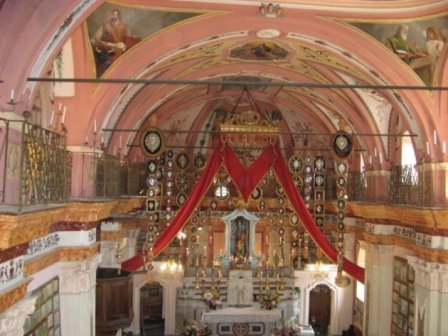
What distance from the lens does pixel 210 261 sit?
2459cm

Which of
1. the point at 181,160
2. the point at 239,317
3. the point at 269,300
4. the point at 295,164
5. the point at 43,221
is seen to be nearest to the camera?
the point at 43,221

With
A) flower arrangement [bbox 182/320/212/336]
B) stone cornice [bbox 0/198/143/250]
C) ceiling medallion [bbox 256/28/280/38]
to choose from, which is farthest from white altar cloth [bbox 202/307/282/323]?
ceiling medallion [bbox 256/28/280/38]

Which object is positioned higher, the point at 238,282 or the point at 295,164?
the point at 295,164

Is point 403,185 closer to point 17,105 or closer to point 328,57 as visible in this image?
point 328,57

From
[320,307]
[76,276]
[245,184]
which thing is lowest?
[320,307]

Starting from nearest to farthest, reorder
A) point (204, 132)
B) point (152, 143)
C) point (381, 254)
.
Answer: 1. point (152, 143)
2. point (204, 132)
3. point (381, 254)

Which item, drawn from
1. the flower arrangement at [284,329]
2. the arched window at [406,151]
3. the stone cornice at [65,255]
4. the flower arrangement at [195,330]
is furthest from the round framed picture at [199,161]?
the stone cornice at [65,255]

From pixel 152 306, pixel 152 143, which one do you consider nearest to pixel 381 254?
pixel 152 143

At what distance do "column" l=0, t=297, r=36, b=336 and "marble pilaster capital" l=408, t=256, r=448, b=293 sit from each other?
8.82 metres

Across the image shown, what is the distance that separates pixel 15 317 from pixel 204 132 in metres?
7.99

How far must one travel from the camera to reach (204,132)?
47.7 ft

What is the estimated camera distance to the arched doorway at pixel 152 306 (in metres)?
23.6

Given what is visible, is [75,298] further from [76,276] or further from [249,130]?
[249,130]

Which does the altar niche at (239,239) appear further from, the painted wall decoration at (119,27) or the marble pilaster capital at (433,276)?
the painted wall decoration at (119,27)
